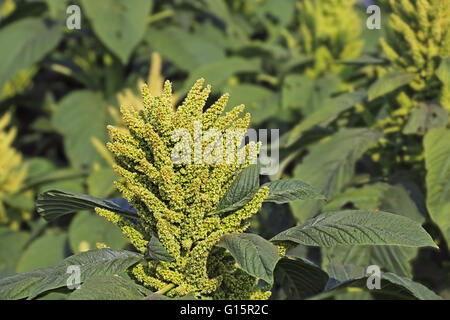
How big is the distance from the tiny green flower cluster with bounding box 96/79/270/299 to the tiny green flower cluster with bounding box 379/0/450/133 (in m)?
1.02

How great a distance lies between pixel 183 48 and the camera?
362 centimetres

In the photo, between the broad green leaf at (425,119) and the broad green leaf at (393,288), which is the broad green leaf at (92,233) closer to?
the broad green leaf at (425,119)

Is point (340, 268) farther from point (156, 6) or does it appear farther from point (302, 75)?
point (156, 6)

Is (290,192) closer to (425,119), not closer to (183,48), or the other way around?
(425,119)

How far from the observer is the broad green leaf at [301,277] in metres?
1.34

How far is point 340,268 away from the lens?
154 centimetres

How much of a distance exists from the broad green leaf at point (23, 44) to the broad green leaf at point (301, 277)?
234 centimetres

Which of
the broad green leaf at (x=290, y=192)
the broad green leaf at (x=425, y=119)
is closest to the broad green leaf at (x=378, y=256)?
the broad green leaf at (x=425, y=119)

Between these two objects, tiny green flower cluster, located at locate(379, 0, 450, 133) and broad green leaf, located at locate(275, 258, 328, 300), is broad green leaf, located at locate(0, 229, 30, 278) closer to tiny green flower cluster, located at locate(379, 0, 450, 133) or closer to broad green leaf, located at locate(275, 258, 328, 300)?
tiny green flower cluster, located at locate(379, 0, 450, 133)

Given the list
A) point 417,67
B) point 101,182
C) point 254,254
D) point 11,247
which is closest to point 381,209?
point 417,67

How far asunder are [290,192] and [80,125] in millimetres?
2346

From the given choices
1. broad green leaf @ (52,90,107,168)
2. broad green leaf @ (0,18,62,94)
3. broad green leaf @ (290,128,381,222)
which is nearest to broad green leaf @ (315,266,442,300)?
broad green leaf @ (290,128,381,222)

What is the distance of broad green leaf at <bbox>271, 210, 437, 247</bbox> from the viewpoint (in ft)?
3.84

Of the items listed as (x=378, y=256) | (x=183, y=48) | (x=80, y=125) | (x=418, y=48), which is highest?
(x=183, y=48)
